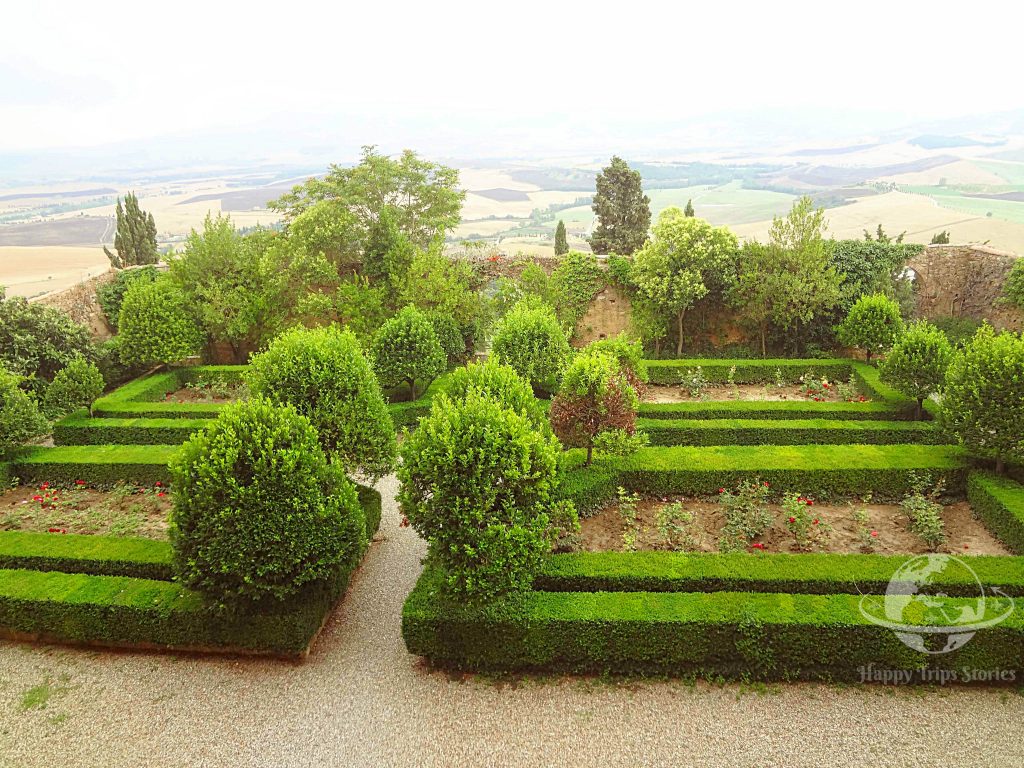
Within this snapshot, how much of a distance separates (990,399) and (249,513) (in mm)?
14693

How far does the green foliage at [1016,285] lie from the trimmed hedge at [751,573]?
56.9ft

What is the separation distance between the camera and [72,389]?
1745cm

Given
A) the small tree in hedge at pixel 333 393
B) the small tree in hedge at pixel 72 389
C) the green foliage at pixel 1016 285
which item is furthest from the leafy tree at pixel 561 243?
the small tree in hedge at pixel 72 389

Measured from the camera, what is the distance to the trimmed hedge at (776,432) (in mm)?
15883

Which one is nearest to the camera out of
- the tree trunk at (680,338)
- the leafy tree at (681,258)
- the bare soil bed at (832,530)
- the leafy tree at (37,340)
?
the bare soil bed at (832,530)

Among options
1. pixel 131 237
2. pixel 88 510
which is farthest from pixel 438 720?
pixel 131 237

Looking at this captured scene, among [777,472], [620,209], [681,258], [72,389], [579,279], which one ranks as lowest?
[777,472]

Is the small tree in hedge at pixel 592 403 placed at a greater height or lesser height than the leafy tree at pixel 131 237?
lesser

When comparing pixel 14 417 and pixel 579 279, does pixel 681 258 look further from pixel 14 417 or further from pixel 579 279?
pixel 14 417

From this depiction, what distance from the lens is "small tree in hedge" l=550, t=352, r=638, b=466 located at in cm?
1360

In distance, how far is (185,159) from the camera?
17300cm

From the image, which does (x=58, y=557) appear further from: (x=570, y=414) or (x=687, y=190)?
(x=687, y=190)

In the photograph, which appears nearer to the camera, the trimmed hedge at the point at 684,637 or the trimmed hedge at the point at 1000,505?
the trimmed hedge at the point at 684,637

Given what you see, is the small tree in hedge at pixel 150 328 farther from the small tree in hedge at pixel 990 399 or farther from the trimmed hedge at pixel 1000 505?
the trimmed hedge at pixel 1000 505
